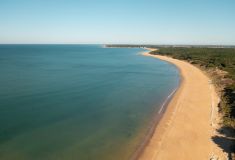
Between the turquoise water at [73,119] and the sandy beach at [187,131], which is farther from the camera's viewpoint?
the turquoise water at [73,119]

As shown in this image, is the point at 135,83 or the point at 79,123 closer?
the point at 79,123

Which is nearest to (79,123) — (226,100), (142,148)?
(142,148)

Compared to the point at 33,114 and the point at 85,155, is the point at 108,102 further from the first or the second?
the point at 85,155

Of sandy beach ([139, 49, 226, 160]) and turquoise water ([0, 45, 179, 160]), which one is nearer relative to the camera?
sandy beach ([139, 49, 226, 160])

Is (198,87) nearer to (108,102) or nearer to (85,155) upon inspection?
(108,102)

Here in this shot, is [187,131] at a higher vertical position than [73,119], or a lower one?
higher

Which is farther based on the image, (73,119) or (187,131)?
(73,119)

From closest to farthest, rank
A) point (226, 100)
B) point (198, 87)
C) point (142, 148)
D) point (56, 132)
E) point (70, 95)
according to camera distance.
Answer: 1. point (142, 148)
2. point (56, 132)
3. point (226, 100)
4. point (70, 95)
5. point (198, 87)

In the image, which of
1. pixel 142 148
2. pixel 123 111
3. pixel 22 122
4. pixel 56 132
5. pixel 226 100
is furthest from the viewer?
pixel 226 100
